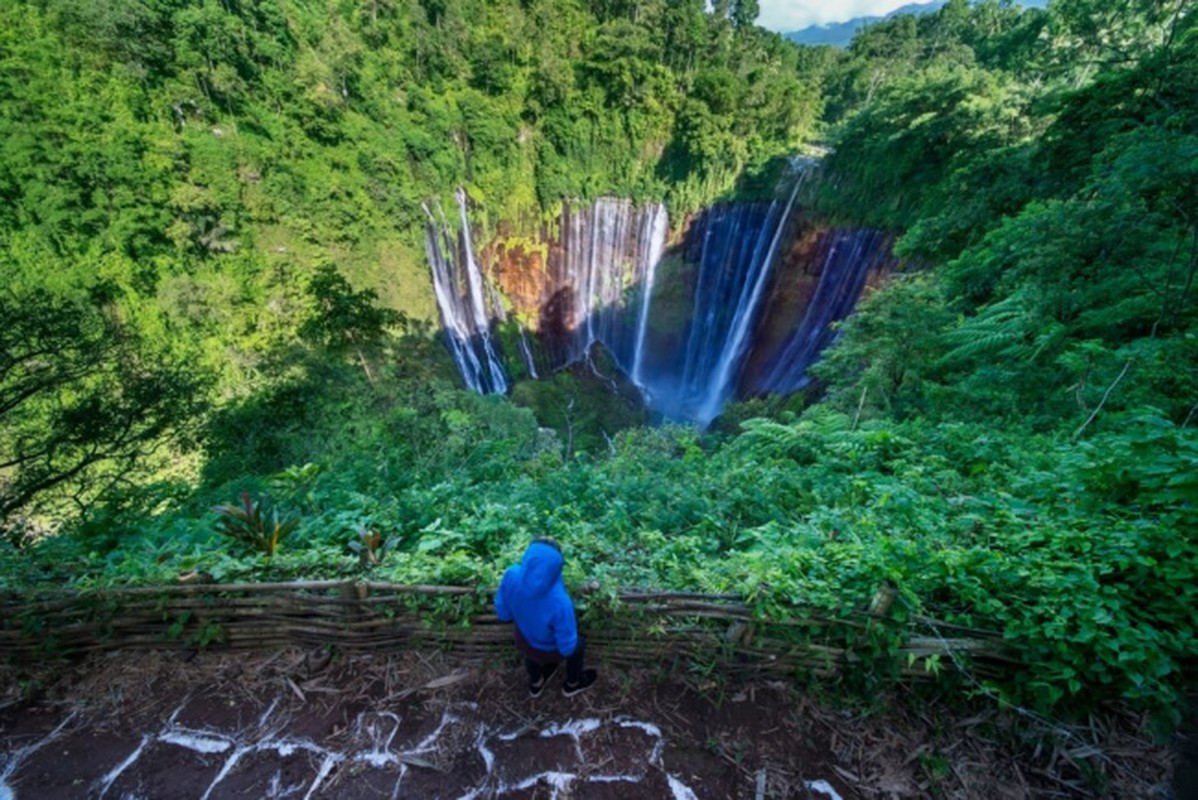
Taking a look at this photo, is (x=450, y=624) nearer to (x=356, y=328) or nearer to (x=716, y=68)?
(x=356, y=328)

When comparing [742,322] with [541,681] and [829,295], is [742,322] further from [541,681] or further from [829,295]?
[541,681]

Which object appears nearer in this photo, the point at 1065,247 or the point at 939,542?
the point at 939,542

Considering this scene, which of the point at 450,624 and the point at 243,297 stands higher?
the point at 450,624

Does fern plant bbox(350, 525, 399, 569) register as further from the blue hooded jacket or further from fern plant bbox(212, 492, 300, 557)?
the blue hooded jacket

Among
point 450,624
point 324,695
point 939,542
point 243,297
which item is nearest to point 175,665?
point 324,695

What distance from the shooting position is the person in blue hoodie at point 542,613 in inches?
92.0

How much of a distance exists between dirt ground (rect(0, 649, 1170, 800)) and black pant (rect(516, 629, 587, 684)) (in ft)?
0.53

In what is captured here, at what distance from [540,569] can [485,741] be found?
1085mm

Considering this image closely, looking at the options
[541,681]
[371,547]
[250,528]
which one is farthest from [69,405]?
[541,681]

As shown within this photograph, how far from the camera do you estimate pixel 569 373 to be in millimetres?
20047

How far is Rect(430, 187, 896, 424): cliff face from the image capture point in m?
18.7

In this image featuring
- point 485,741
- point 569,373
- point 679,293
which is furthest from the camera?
point 679,293

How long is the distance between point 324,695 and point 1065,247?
8205 mm

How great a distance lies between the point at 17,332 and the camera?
6055mm
